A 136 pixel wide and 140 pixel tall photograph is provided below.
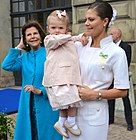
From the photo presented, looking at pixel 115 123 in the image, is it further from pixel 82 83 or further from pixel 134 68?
pixel 82 83

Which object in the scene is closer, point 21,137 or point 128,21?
point 21,137

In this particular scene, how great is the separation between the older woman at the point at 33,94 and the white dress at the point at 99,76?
73 centimetres

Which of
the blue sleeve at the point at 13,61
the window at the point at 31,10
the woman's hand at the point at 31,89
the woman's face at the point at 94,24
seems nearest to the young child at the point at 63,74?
the woman's face at the point at 94,24

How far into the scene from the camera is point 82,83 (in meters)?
2.45

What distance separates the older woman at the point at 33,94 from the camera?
319 cm

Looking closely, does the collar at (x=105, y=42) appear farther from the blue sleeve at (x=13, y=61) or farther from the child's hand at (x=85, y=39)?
the blue sleeve at (x=13, y=61)

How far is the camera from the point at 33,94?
324 centimetres

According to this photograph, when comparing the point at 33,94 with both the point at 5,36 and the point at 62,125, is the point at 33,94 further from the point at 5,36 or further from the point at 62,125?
the point at 5,36

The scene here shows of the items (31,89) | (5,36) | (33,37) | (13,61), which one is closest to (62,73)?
(31,89)

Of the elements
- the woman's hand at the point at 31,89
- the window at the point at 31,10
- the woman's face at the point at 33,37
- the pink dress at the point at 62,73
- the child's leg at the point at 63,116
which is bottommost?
the child's leg at the point at 63,116

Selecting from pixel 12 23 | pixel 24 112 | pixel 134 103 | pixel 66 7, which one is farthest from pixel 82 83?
pixel 12 23

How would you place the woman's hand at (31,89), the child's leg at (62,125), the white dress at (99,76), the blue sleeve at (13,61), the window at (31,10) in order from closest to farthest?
the white dress at (99,76) < the child's leg at (62,125) < the woman's hand at (31,89) < the blue sleeve at (13,61) < the window at (31,10)

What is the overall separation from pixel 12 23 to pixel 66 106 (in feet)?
31.6

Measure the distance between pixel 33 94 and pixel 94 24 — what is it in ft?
3.85
